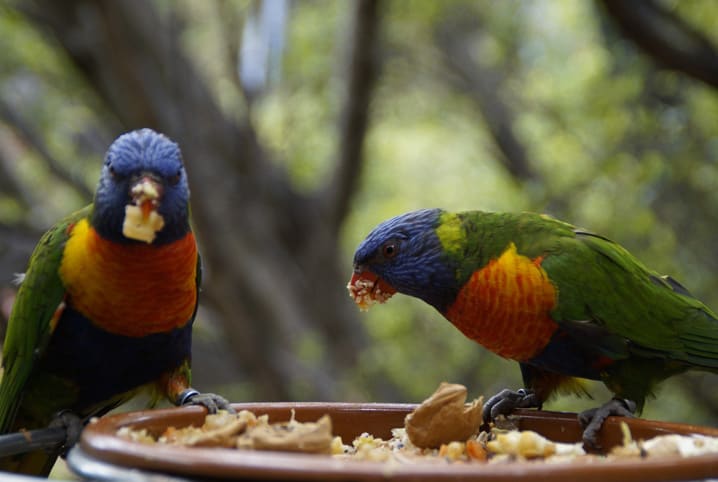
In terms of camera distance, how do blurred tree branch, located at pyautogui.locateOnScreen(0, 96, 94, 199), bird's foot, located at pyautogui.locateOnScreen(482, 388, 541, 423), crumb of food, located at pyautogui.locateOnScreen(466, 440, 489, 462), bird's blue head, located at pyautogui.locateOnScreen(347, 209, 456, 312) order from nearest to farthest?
crumb of food, located at pyautogui.locateOnScreen(466, 440, 489, 462) < bird's foot, located at pyautogui.locateOnScreen(482, 388, 541, 423) < bird's blue head, located at pyautogui.locateOnScreen(347, 209, 456, 312) < blurred tree branch, located at pyautogui.locateOnScreen(0, 96, 94, 199)

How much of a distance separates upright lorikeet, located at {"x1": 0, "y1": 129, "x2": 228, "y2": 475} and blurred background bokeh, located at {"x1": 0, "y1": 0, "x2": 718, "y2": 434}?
2783 millimetres

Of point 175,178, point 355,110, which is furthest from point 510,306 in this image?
point 355,110

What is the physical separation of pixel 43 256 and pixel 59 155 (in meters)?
5.19

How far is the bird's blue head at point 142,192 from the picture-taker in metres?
1.98

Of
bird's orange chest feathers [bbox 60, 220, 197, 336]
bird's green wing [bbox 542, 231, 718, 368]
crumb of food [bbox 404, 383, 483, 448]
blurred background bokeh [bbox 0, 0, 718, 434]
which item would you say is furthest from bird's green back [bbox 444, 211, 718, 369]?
blurred background bokeh [bbox 0, 0, 718, 434]

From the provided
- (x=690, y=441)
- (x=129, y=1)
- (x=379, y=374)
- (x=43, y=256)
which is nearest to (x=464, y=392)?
(x=690, y=441)

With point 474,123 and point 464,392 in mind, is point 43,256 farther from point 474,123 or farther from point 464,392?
point 474,123

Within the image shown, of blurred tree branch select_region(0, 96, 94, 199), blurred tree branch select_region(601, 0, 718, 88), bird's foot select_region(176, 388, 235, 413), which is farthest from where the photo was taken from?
blurred tree branch select_region(0, 96, 94, 199)

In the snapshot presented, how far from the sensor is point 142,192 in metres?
1.94

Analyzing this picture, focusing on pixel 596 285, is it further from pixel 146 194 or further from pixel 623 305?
pixel 146 194

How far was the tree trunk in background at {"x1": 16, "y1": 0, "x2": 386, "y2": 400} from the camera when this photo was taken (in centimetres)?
512

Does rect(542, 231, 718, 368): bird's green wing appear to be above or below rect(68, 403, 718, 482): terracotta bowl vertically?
above

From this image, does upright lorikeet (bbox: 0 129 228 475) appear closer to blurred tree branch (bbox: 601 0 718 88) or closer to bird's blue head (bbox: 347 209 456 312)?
bird's blue head (bbox: 347 209 456 312)

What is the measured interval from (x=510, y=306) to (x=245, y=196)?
4.47 m
